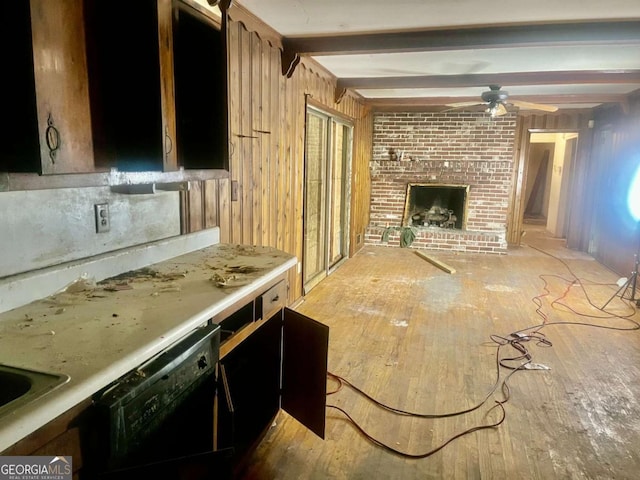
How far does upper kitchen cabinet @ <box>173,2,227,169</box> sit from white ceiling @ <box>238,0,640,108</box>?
851 millimetres

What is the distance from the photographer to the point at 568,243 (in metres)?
7.46

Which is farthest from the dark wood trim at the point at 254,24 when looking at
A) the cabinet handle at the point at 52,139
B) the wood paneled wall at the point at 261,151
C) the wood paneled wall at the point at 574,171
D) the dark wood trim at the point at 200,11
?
the wood paneled wall at the point at 574,171

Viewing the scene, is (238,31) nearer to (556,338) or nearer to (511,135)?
(556,338)

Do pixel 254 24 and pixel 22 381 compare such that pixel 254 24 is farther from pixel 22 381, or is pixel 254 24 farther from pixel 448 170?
pixel 448 170

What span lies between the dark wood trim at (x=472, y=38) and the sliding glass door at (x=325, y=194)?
0.88 meters

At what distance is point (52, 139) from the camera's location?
1.27 metres

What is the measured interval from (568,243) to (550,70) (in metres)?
3.99

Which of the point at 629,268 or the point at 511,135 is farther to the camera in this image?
the point at 511,135

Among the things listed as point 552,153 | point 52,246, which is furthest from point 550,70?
point 552,153

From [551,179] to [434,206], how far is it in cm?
434

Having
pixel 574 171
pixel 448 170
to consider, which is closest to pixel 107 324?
pixel 448 170

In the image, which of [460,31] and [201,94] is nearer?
[201,94]

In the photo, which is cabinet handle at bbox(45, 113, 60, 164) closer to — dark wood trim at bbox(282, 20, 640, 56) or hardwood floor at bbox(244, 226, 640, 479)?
hardwood floor at bbox(244, 226, 640, 479)

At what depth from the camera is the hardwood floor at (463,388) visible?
201 centimetres
